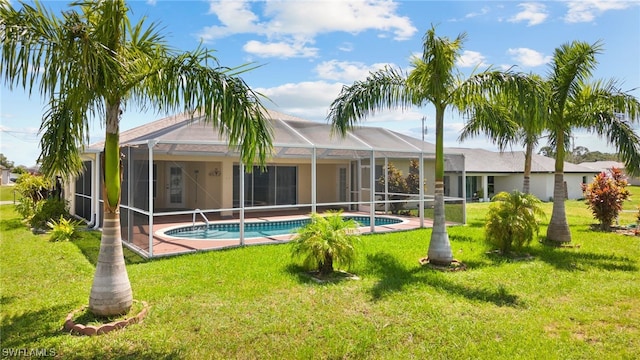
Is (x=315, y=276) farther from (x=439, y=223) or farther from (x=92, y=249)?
(x=92, y=249)

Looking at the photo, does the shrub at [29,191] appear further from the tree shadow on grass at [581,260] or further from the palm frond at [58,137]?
the tree shadow on grass at [581,260]

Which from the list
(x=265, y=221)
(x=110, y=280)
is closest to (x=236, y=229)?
(x=265, y=221)

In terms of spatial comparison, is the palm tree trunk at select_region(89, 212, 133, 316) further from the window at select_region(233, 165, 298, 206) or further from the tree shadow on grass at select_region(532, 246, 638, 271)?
the window at select_region(233, 165, 298, 206)

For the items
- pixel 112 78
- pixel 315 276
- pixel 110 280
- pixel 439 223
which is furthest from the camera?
pixel 439 223

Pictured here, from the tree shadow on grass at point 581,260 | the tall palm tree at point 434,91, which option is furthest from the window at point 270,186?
the tree shadow on grass at point 581,260

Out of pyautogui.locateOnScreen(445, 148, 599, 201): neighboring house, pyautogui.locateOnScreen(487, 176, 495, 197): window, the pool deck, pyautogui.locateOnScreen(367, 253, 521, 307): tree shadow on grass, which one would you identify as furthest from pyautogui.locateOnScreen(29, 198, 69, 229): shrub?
pyautogui.locateOnScreen(487, 176, 495, 197): window

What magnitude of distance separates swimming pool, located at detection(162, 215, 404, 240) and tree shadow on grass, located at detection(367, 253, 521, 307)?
15.0 feet

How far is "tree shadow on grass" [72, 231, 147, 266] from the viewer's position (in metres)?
8.93

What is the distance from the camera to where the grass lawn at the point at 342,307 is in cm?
471

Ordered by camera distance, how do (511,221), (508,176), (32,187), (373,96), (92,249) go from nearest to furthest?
(373,96) → (511,221) → (92,249) → (32,187) → (508,176)

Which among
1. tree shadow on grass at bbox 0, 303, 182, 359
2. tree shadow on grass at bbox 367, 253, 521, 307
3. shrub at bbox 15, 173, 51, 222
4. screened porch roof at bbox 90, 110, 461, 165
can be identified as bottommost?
tree shadow on grass at bbox 0, 303, 182, 359

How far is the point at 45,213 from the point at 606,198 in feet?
64.8

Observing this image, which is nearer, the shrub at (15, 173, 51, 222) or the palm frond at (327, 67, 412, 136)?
the palm frond at (327, 67, 412, 136)

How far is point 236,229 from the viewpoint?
Answer: 1452 centimetres
